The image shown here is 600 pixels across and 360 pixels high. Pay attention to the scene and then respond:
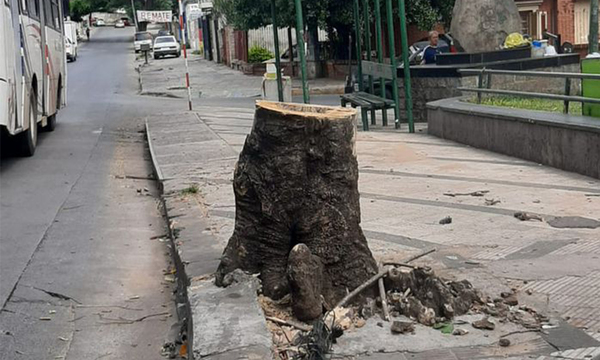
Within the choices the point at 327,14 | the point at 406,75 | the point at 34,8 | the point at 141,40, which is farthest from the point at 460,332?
the point at 141,40

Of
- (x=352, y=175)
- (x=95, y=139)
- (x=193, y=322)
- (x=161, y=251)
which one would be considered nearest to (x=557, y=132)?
(x=161, y=251)

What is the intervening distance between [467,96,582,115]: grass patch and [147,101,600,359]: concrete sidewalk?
0.95 m

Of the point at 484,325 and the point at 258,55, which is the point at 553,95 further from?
the point at 258,55

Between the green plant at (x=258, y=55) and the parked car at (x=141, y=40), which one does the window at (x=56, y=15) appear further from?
the parked car at (x=141, y=40)

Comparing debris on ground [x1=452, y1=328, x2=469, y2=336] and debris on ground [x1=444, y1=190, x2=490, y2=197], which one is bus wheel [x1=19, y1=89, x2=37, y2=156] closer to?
debris on ground [x1=444, y1=190, x2=490, y2=197]

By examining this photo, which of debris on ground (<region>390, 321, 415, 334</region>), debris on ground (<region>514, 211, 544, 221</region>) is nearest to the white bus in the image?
debris on ground (<region>514, 211, 544, 221</region>)

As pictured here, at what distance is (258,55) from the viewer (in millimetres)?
44781

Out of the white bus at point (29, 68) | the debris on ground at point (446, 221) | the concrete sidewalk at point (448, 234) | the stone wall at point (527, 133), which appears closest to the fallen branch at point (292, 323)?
the concrete sidewalk at point (448, 234)

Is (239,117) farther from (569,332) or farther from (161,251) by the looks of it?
(569,332)

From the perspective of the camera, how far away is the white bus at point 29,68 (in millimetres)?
13258

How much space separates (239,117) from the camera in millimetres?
22781

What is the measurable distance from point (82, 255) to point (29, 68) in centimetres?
752

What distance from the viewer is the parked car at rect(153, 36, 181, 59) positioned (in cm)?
6141

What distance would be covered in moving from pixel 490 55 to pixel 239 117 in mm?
6777
